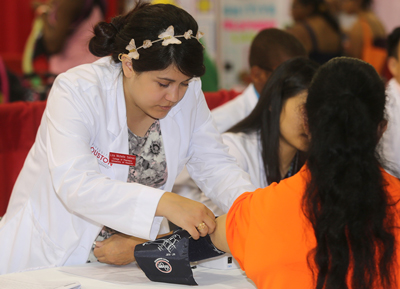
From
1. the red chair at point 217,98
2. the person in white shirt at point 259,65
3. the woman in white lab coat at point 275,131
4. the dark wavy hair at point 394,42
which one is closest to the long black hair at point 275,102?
the woman in white lab coat at point 275,131

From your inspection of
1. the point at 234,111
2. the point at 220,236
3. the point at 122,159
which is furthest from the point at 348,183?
the point at 234,111

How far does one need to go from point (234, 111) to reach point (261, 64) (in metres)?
0.32

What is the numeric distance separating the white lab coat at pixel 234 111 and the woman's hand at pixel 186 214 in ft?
4.09

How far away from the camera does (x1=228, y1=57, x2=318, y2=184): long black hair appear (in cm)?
175

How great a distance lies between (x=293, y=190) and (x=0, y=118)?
1520mm

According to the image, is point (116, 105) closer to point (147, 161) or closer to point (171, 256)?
point (147, 161)

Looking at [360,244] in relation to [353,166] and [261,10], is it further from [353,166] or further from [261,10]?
[261,10]

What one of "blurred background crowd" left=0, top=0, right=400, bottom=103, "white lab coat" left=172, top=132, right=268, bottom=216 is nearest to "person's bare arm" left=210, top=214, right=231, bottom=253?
"white lab coat" left=172, top=132, right=268, bottom=216

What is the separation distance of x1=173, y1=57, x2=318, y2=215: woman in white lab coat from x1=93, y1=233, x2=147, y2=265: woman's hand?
1.30ft

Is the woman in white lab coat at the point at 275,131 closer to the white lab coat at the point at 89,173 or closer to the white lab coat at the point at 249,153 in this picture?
the white lab coat at the point at 249,153

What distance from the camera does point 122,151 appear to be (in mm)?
1427

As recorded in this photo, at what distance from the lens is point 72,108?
1275 mm

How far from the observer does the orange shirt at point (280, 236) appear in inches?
37.9

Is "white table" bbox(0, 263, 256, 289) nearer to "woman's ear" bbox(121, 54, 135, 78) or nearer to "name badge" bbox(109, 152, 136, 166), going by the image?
"name badge" bbox(109, 152, 136, 166)
